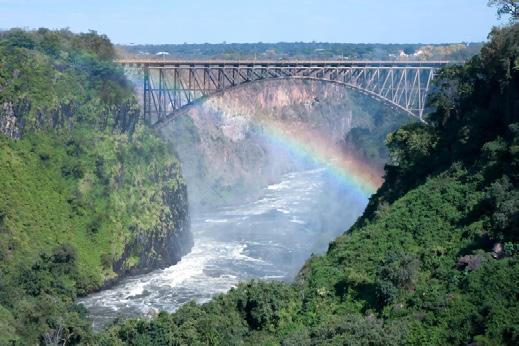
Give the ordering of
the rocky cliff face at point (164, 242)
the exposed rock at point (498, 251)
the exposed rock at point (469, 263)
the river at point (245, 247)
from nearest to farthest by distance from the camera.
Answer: the exposed rock at point (469, 263), the exposed rock at point (498, 251), the river at point (245, 247), the rocky cliff face at point (164, 242)

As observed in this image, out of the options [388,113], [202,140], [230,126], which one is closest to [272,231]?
[202,140]

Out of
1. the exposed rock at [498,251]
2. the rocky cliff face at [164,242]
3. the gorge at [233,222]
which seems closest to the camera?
the exposed rock at [498,251]

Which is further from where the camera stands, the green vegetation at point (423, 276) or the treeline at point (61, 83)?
the treeline at point (61, 83)

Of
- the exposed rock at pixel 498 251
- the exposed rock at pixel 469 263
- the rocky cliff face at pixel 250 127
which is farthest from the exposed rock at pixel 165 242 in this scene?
the exposed rock at pixel 498 251

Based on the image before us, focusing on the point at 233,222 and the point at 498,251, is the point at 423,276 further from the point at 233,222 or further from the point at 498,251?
the point at 233,222

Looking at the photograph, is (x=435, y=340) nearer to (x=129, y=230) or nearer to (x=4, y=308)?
(x=4, y=308)

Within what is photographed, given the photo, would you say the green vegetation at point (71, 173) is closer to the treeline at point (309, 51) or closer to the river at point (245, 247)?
the river at point (245, 247)
